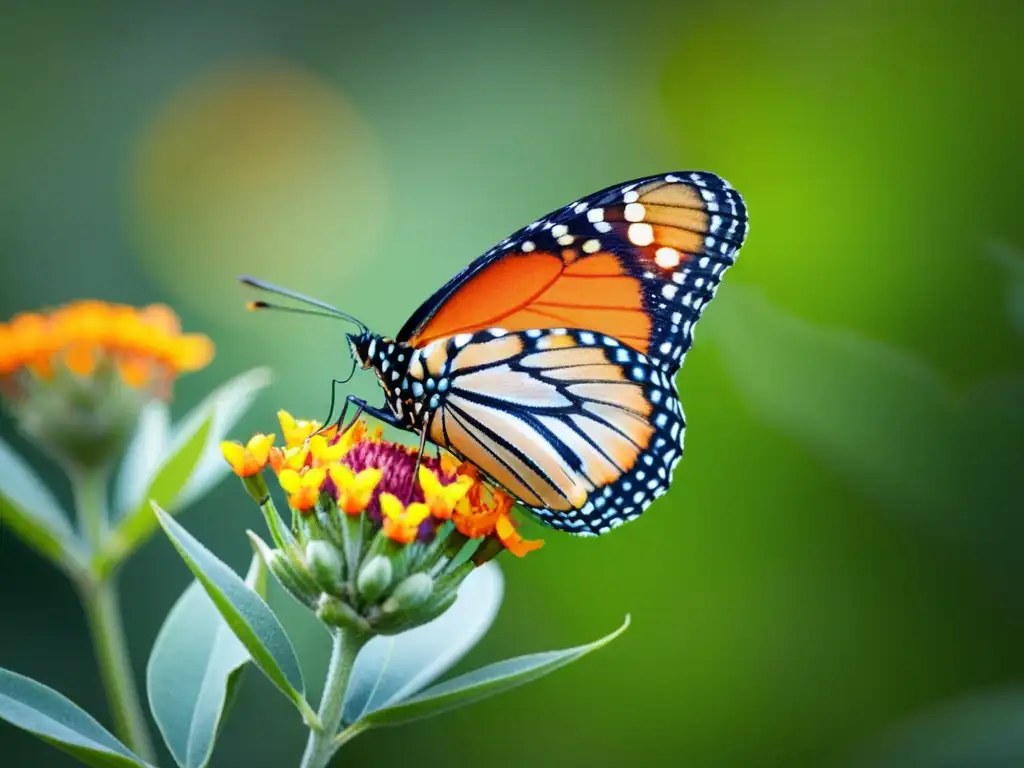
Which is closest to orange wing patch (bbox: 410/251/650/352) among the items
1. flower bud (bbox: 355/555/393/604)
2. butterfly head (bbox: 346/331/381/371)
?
butterfly head (bbox: 346/331/381/371)

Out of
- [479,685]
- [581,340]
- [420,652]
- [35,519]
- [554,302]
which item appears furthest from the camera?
[554,302]

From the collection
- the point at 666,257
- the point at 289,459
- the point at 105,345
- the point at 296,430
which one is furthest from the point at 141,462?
the point at 666,257

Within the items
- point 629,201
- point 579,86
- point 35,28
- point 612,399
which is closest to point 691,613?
point 612,399

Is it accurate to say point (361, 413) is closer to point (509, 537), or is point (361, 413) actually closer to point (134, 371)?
point (509, 537)

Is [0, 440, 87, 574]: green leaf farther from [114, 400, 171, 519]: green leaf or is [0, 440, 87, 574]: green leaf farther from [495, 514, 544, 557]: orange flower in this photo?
[495, 514, 544, 557]: orange flower

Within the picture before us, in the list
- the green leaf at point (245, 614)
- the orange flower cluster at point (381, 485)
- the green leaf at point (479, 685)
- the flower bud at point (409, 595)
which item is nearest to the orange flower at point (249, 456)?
the orange flower cluster at point (381, 485)

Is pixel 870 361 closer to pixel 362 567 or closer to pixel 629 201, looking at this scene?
pixel 629 201
